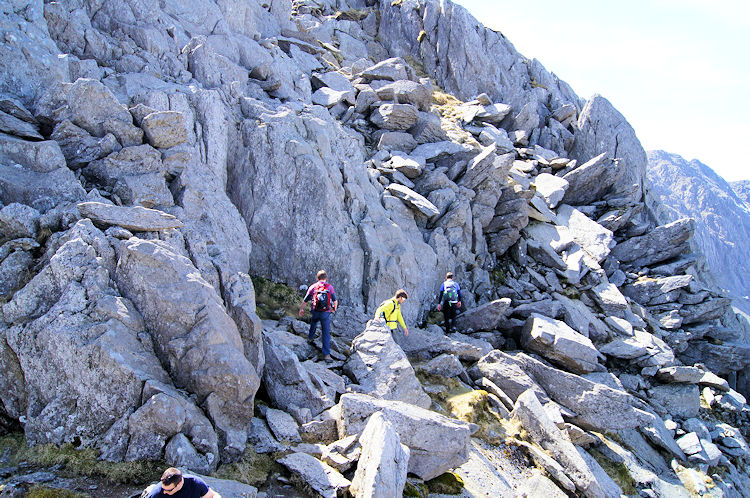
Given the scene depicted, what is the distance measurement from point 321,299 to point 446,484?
24.1 ft

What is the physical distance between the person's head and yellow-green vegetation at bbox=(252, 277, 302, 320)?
1199cm

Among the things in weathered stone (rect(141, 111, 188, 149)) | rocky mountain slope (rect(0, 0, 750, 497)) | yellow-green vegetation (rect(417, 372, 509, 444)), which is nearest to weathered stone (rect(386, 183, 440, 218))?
rocky mountain slope (rect(0, 0, 750, 497))

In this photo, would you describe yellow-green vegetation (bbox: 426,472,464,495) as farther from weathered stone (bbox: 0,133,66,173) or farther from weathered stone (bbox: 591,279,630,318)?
weathered stone (bbox: 591,279,630,318)

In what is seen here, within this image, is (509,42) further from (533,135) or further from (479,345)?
(479,345)

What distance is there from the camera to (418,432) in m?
12.9

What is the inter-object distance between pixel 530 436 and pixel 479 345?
579cm

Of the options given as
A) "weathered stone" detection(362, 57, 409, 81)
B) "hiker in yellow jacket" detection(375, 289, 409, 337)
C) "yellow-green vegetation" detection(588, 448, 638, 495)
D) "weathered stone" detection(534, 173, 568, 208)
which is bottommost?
"yellow-green vegetation" detection(588, 448, 638, 495)

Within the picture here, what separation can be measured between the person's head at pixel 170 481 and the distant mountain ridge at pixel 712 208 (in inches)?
3214

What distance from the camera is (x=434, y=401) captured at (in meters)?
17.6

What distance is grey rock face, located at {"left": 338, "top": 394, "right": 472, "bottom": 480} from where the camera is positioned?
12805 mm

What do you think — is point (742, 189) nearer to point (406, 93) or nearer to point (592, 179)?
point (592, 179)

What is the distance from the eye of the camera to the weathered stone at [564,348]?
23.0 m

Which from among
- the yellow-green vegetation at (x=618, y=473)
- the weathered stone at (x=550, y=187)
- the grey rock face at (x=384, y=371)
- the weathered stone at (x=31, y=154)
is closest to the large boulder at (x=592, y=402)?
the yellow-green vegetation at (x=618, y=473)

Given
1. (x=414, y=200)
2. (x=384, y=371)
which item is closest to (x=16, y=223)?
(x=384, y=371)
